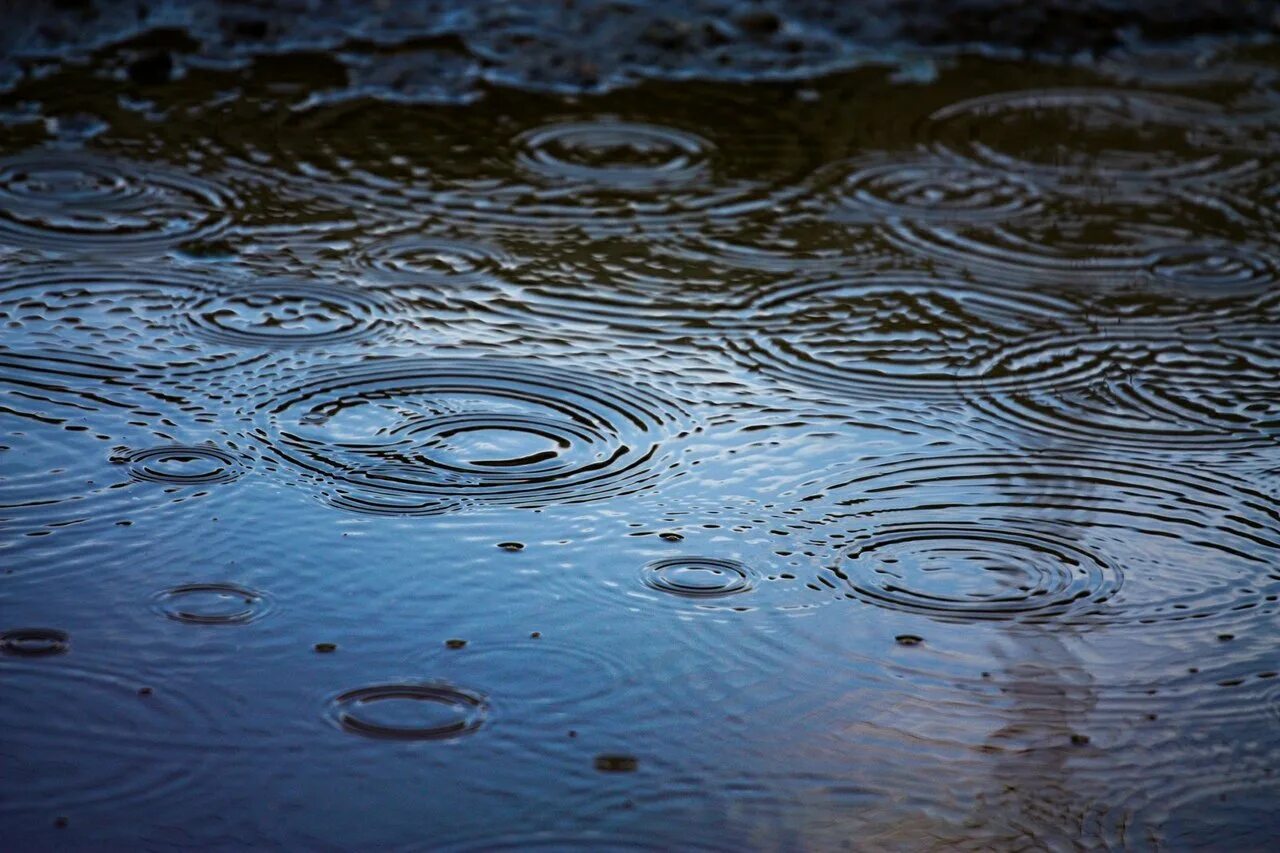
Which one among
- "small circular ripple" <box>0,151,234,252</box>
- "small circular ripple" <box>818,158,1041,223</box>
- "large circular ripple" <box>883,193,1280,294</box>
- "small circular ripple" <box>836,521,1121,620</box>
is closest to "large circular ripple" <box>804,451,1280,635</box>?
"small circular ripple" <box>836,521,1121,620</box>

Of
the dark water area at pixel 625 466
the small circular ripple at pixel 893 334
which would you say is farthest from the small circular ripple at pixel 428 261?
the small circular ripple at pixel 893 334

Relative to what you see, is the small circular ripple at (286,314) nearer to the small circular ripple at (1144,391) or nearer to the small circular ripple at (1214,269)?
the small circular ripple at (1144,391)

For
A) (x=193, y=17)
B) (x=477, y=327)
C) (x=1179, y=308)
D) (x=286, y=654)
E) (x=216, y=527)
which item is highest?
(x=193, y=17)

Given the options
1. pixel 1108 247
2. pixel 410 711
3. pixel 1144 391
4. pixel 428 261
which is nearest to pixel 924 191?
pixel 1108 247

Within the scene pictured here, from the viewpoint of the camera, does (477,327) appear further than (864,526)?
Yes

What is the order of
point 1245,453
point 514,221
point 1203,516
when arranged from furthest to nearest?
point 514,221 < point 1245,453 < point 1203,516

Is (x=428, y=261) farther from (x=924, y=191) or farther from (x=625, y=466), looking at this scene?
(x=924, y=191)

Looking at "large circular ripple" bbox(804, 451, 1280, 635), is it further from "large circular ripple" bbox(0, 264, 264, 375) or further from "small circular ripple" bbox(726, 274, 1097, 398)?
"large circular ripple" bbox(0, 264, 264, 375)

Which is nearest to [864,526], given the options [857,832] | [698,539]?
[698,539]

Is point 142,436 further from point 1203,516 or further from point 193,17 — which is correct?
point 193,17
